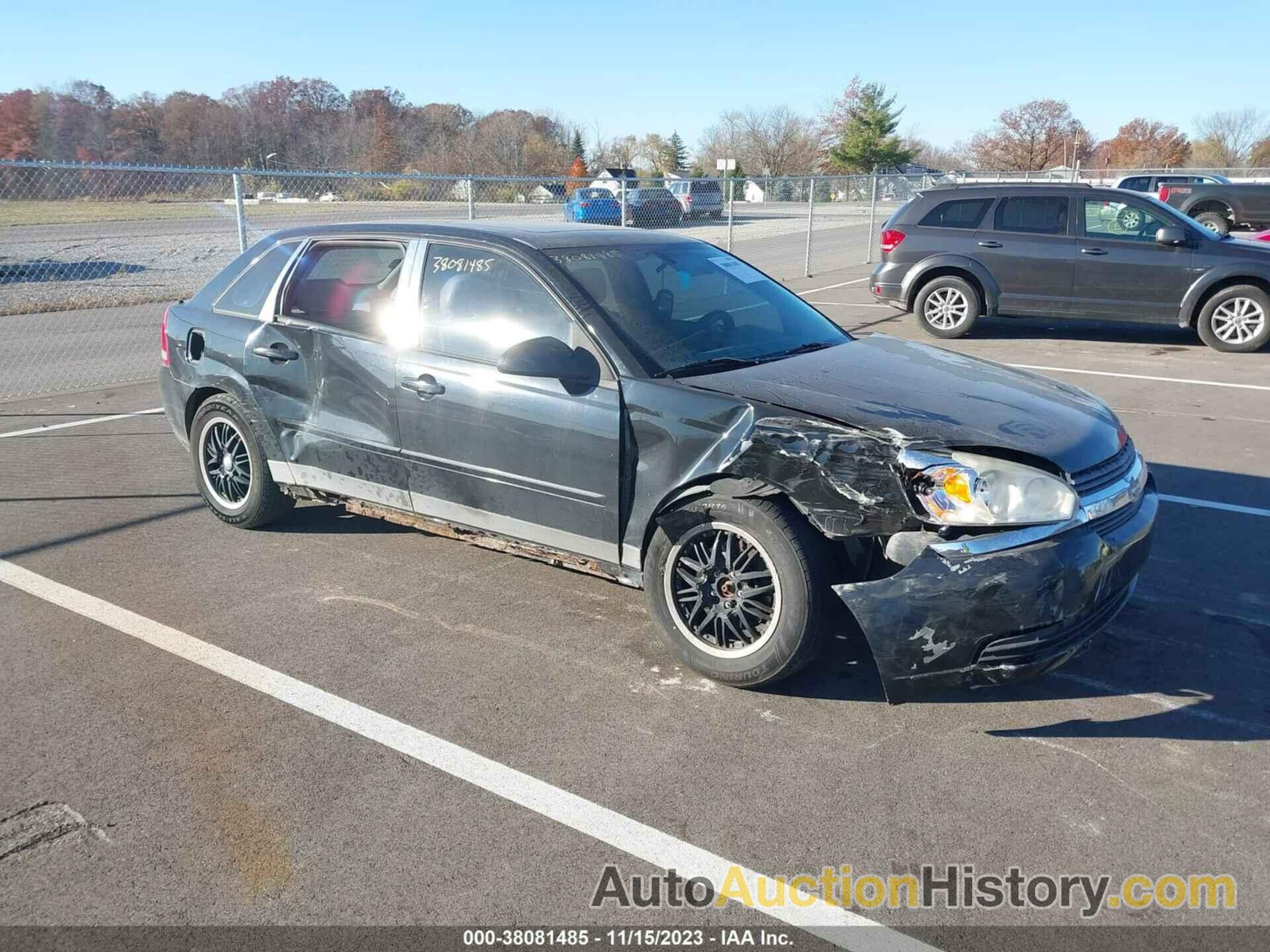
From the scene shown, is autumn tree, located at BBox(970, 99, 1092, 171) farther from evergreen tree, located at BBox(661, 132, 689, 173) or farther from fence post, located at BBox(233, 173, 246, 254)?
fence post, located at BBox(233, 173, 246, 254)

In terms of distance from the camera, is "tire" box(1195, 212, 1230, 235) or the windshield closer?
the windshield

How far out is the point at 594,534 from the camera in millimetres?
4293

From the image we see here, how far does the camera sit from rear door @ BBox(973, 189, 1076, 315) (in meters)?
11.7

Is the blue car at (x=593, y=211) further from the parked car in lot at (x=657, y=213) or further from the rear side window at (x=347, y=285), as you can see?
the rear side window at (x=347, y=285)

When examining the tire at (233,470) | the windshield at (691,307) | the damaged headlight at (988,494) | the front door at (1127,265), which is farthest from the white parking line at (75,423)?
the front door at (1127,265)

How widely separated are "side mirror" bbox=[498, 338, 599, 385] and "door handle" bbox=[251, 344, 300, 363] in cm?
156

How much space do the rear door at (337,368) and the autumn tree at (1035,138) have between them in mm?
84705

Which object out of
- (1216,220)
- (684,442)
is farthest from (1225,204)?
(684,442)

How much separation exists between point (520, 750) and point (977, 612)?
1.60 meters

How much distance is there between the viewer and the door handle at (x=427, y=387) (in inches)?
183

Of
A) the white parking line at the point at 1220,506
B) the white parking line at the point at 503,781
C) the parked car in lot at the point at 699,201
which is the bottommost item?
the white parking line at the point at 503,781

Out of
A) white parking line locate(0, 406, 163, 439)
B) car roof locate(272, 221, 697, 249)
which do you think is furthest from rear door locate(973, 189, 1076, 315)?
Answer: white parking line locate(0, 406, 163, 439)

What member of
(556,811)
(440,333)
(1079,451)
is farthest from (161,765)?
(1079,451)

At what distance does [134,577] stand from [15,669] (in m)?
1.04
